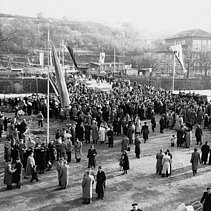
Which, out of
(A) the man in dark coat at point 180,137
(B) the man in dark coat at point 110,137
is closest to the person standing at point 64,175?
(B) the man in dark coat at point 110,137

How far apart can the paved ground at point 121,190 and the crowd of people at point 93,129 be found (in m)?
0.41

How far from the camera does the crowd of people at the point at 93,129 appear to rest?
15195 millimetres

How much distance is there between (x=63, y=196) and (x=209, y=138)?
12.5 m

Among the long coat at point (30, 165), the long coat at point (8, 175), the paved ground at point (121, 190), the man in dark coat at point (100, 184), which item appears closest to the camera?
the paved ground at point (121, 190)

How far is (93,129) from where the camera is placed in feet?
66.7

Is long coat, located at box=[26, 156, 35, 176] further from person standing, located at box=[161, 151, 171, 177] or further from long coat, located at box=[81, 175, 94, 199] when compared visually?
person standing, located at box=[161, 151, 171, 177]

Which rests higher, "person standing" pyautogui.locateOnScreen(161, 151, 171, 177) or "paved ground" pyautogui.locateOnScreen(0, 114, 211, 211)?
"person standing" pyautogui.locateOnScreen(161, 151, 171, 177)

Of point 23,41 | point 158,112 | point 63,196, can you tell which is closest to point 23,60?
point 23,41

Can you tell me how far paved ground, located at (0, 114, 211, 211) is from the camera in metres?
12.2

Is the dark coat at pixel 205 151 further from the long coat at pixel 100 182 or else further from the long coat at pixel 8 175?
the long coat at pixel 8 175

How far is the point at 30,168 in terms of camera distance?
14.6 m

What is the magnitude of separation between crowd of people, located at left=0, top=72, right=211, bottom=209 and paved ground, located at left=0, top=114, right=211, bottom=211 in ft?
1.35

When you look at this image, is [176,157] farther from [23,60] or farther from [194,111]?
[23,60]

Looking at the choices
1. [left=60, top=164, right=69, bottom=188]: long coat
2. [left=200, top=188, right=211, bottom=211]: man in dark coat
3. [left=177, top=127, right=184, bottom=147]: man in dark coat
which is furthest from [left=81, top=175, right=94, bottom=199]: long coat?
[left=177, top=127, right=184, bottom=147]: man in dark coat
